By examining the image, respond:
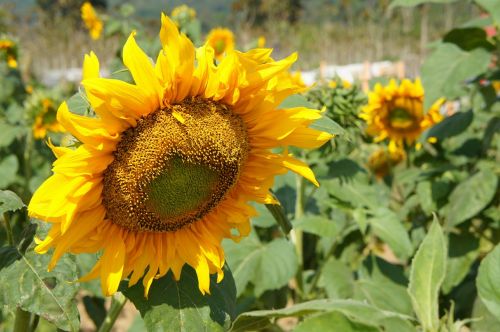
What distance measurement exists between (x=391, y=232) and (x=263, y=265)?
14.3 inches

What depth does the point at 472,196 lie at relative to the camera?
171 centimetres

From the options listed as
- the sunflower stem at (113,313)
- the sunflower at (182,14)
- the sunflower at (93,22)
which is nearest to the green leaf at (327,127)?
the sunflower stem at (113,313)

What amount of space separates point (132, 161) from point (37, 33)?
2174 cm

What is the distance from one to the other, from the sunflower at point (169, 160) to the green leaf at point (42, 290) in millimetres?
35

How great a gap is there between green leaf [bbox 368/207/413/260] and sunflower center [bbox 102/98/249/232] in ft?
2.68

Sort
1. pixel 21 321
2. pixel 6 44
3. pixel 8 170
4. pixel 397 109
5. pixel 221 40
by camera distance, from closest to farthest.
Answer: pixel 21 321 < pixel 397 109 < pixel 8 170 < pixel 6 44 < pixel 221 40

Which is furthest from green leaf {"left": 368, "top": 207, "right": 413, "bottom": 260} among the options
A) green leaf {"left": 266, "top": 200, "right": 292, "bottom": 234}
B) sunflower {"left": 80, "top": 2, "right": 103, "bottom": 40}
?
sunflower {"left": 80, "top": 2, "right": 103, "bottom": 40}

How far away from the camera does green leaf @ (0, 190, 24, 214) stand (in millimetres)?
802

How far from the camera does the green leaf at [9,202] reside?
0.80 meters

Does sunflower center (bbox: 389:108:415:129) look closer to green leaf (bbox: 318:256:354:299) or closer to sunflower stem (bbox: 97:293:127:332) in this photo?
green leaf (bbox: 318:256:354:299)

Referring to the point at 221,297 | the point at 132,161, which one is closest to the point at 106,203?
the point at 132,161

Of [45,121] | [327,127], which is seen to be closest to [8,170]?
[45,121]

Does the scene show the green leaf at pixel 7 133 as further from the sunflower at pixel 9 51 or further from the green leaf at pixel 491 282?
the green leaf at pixel 491 282

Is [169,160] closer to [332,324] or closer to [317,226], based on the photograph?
[332,324]
